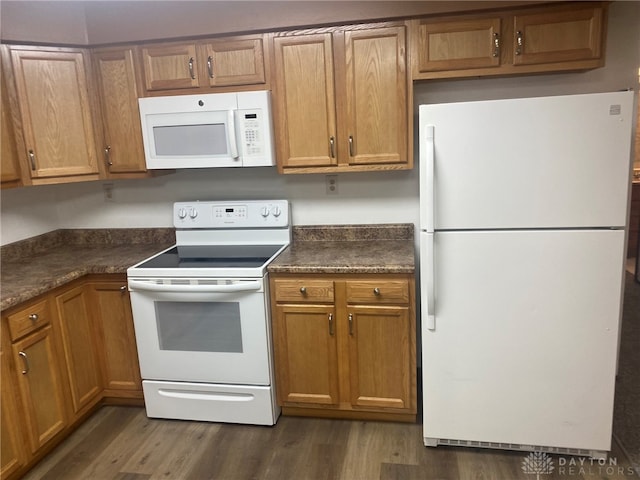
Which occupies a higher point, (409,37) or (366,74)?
(409,37)

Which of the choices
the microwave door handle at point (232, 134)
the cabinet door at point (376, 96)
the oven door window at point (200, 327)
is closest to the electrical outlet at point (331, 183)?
the cabinet door at point (376, 96)

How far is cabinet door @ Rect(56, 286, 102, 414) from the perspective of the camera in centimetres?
253

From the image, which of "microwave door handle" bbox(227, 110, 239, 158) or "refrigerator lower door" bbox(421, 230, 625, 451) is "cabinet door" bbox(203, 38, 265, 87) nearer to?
"microwave door handle" bbox(227, 110, 239, 158)

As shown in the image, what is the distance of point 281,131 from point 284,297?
0.89 meters

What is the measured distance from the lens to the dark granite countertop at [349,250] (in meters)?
2.41

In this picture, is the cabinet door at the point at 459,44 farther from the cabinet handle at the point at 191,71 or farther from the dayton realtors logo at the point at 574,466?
the dayton realtors logo at the point at 574,466

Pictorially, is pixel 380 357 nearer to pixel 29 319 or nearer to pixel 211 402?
pixel 211 402

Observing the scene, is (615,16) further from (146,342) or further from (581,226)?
(146,342)

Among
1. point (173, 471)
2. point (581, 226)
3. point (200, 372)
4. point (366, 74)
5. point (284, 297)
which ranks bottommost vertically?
point (173, 471)

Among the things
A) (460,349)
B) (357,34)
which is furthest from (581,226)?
(357,34)

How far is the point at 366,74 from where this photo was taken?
2.48 m

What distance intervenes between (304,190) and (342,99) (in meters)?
0.65

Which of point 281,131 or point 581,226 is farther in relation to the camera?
point 281,131

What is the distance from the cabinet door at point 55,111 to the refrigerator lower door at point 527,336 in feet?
6.72
